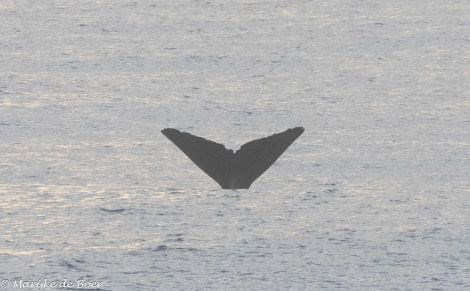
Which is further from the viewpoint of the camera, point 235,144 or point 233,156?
point 235,144

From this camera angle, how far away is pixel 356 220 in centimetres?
761

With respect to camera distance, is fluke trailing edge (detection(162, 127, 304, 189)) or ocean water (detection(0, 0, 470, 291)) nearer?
ocean water (detection(0, 0, 470, 291))

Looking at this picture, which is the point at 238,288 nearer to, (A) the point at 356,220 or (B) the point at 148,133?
(A) the point at 356,220

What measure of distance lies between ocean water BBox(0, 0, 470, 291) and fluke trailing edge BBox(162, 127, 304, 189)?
13 cm

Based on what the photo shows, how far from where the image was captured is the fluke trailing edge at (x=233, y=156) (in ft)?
26.3

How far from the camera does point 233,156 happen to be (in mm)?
7965

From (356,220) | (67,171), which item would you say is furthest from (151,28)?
(356,220)

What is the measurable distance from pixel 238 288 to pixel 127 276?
66 cm

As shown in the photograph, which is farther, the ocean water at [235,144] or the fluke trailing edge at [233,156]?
the fluke trailing edge at [233,156]

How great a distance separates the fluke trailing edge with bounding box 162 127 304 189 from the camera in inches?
316

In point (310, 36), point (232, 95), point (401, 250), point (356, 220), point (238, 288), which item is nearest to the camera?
point (238, 288)

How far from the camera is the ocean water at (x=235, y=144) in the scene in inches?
269

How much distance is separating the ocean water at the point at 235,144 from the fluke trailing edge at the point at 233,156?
0.43 feet

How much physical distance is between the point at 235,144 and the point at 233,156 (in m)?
1.29
